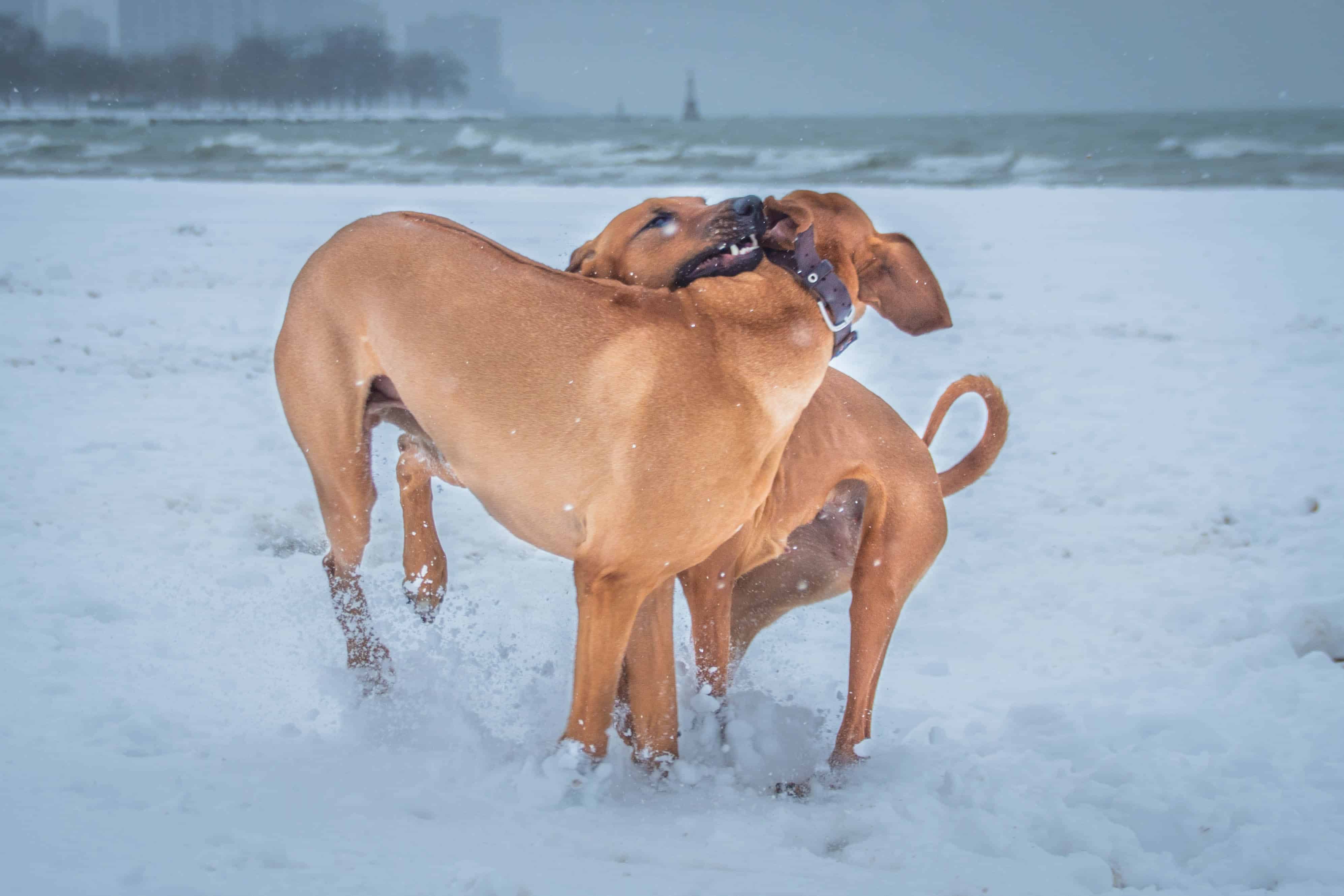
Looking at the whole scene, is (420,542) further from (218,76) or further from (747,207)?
(218,76)

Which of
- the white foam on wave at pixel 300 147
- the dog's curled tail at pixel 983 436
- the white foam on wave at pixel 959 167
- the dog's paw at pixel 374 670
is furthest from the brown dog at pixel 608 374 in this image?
the white foam on wave at pixel 300 147

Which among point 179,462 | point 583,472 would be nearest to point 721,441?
point 583,472

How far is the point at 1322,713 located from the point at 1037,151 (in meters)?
23.3

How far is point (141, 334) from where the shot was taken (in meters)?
6.77

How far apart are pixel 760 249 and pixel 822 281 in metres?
0.14

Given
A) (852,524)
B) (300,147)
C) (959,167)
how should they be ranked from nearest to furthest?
1. (852,524)
2. (959,167)
3. (300,147)

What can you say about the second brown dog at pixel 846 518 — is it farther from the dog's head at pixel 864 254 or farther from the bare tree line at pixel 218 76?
the bare tree line at pixel 218 76

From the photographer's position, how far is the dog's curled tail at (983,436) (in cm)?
262

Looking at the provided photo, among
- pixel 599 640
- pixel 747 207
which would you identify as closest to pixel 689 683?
pixel 599 640

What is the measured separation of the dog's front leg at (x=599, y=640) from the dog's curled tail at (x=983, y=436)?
1012mm

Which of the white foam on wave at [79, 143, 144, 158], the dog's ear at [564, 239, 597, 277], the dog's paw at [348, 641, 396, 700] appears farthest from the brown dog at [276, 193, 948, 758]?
the white foam on wave at [79, 143, 144, 158]

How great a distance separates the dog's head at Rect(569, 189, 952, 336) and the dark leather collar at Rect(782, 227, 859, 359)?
0.12 ft

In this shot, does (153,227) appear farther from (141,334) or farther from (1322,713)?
(1322,713)

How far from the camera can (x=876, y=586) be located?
2.35m
